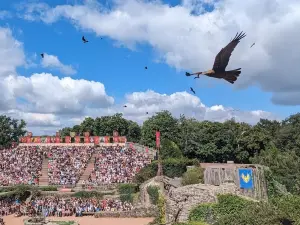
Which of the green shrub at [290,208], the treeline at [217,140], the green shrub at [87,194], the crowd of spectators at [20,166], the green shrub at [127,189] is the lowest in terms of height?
the green shrub at [87,194]

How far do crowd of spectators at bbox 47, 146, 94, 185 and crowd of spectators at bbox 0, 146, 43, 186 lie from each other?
1.35m

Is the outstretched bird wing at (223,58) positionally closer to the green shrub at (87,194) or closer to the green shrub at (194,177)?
the green shrub at (194,177)

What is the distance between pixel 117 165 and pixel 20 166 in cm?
1008

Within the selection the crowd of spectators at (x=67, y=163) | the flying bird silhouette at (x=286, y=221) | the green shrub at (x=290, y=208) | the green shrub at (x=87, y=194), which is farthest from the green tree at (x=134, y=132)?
the flying bird silhouette at (x=286, y=221)

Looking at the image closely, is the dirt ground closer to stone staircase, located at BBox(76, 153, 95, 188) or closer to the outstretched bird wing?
stone staircase, located at BBox(76, 153, 95, 188)

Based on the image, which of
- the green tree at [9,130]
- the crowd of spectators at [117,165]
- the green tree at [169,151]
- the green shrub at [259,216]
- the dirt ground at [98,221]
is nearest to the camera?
the green shrub at [259,216]

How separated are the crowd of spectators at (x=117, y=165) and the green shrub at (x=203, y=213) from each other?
2198 cm

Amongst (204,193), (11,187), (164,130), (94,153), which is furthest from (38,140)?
(204,193)

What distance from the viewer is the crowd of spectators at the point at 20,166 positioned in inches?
1542

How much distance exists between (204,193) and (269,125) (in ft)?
173

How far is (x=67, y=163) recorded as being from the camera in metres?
42.5

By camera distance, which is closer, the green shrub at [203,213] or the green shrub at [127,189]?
the green shrub at [203,213]

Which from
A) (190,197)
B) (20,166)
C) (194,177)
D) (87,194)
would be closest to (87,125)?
(20,166)

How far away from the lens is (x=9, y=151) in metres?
45.8
